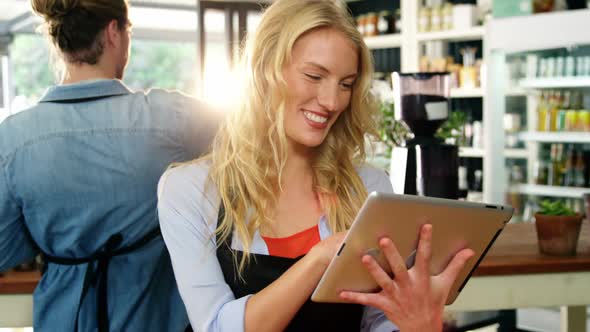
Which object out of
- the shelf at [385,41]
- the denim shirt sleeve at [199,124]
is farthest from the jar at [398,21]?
the denim shirt sleeve at [199,124]

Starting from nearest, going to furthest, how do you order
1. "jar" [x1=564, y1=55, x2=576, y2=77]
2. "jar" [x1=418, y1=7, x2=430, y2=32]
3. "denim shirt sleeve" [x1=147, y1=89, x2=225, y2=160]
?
"denim shirt sleeve" [x1=147, y1=89, x2=225, y2=160] < "jar" [x1=564, y1=55, x2=576, y2=77] < "jar" [x1=418, y1=7, x2=430, y2=32]

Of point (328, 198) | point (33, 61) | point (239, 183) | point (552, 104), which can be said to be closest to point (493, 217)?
point (328, 198)

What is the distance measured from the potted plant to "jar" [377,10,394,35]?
182 inches

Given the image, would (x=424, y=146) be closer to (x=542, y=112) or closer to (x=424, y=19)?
(x=542, y=112)

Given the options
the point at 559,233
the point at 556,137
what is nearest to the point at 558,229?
the point at 559,233

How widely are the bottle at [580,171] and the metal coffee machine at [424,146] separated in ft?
7.16

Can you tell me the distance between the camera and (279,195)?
164cm

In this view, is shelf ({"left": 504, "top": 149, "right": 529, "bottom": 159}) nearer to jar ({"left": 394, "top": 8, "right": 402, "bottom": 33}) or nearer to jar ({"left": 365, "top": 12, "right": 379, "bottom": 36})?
jar ({"left": 394, "top": 8, "right": 402, "bottom": 33})

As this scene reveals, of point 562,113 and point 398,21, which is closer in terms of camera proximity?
point 562,113

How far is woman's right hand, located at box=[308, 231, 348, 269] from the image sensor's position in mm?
1323

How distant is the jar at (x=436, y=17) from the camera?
6.09m

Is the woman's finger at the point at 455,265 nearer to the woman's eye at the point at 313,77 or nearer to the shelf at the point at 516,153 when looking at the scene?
the woman's eye at the point at 313,77

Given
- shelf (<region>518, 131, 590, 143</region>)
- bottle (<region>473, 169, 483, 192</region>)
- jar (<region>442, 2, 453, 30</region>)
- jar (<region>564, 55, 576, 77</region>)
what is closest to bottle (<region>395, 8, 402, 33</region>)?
jar (<region>442, 2, 453, 30</region>)

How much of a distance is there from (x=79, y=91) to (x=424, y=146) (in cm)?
137
